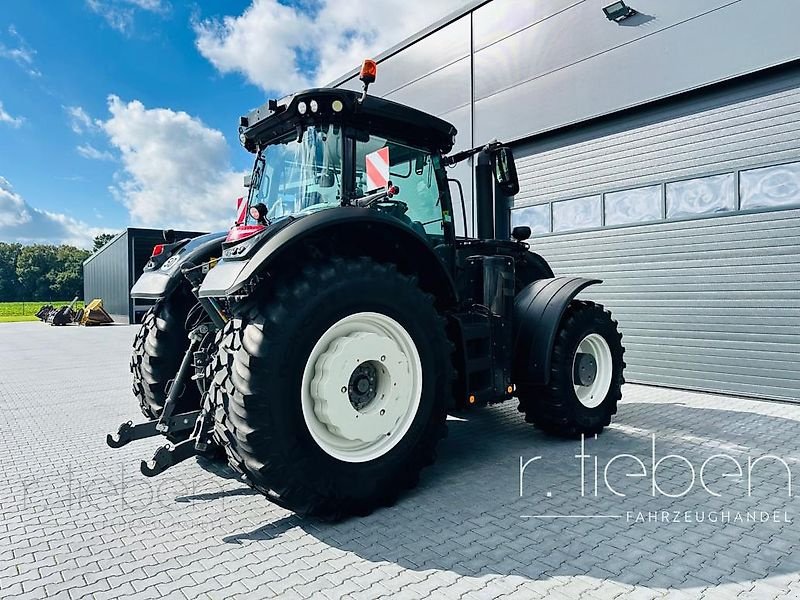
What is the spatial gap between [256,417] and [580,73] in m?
7.79

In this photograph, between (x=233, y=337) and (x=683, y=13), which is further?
(x=683, y=13)

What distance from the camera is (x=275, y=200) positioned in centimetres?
395

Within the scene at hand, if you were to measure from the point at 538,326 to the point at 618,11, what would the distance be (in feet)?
18.7

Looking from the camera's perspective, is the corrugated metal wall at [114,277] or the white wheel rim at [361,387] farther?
the corrugated metal wall at [114,277]

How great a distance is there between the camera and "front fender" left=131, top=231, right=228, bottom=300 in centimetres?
408

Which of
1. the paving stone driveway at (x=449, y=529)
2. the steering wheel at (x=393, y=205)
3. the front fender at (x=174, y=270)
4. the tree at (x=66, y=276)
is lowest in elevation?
the paving stone driveway at (x=449, y=529)

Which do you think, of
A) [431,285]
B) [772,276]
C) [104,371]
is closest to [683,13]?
[772,276]

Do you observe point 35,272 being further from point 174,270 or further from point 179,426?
point 179,426

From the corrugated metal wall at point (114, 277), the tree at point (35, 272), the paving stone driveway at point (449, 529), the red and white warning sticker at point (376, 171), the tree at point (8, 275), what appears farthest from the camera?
the tree at point (8, 275)

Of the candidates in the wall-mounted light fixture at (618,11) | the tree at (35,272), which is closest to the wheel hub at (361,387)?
the wall-mounted light fixture at (618,11)

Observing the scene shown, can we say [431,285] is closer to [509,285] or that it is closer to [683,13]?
[509,285]

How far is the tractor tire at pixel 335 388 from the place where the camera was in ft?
9.26

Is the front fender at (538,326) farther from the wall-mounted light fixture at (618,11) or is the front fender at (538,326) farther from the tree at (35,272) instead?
the tree at (35,272)

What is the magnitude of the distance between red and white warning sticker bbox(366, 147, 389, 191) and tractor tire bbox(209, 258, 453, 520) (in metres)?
0.73
